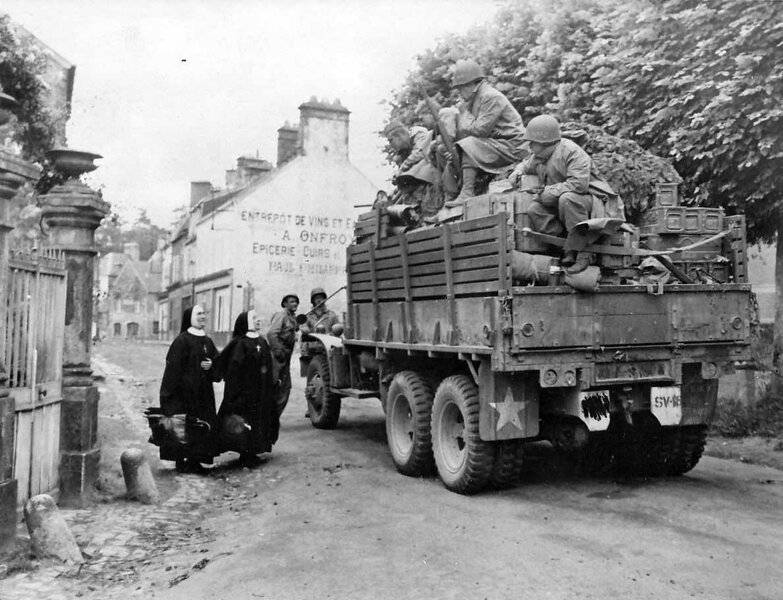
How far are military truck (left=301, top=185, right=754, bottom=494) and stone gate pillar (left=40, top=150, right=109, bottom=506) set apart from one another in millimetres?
3103

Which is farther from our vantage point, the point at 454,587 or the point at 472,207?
the point at 472,207

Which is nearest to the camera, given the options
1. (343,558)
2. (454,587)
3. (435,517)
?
(454,587)

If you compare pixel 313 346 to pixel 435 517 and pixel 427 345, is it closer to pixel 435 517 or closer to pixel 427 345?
pixel 427 345

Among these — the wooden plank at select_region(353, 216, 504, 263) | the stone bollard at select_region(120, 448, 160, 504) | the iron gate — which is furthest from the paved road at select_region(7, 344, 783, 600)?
the wooden plank at select_region(353, 216, 504, 263)

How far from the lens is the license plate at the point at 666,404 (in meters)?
7.08

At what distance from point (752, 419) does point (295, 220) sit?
80.7ft

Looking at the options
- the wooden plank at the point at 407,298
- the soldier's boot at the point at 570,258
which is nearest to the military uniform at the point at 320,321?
the wooden plank at the point at 407,298

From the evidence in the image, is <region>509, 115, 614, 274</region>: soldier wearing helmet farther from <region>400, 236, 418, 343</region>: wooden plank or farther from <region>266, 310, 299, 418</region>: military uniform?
<region>266, 310, 299, 418</region>: military uniform

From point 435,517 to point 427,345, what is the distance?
1.96m

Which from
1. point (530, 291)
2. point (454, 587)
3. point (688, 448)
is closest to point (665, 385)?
point (688, 448)

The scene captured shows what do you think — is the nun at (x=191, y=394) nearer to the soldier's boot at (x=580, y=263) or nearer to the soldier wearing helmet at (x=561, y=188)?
the soldier wearing helmet at (x=561, y=188)

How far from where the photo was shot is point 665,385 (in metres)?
7.12

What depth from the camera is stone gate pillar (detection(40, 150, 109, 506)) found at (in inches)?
277

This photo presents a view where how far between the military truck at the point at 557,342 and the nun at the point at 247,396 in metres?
1.52
